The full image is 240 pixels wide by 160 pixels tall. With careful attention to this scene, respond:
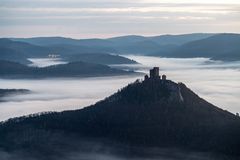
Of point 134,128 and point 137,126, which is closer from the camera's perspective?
point 134,128

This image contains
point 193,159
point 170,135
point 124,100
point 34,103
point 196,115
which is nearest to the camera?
point 193,159

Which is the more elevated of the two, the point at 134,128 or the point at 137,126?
the point at 137,126

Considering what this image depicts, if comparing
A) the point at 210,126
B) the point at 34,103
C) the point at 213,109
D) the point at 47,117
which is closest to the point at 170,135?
the point at 210,126

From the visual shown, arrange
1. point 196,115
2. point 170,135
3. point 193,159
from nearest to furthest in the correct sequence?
point 193,159
point 170,135
point 196,115

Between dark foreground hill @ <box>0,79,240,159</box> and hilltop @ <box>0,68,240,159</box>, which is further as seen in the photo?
hilltop @ <box>0,68,240,159</box>

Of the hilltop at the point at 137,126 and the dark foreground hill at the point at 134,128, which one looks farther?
the hilltop at the point at 137,126

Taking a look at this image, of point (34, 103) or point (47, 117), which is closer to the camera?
point (47, 117)

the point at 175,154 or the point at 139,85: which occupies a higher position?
the point at 139,85

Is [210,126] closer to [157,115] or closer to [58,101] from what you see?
[157,115]
